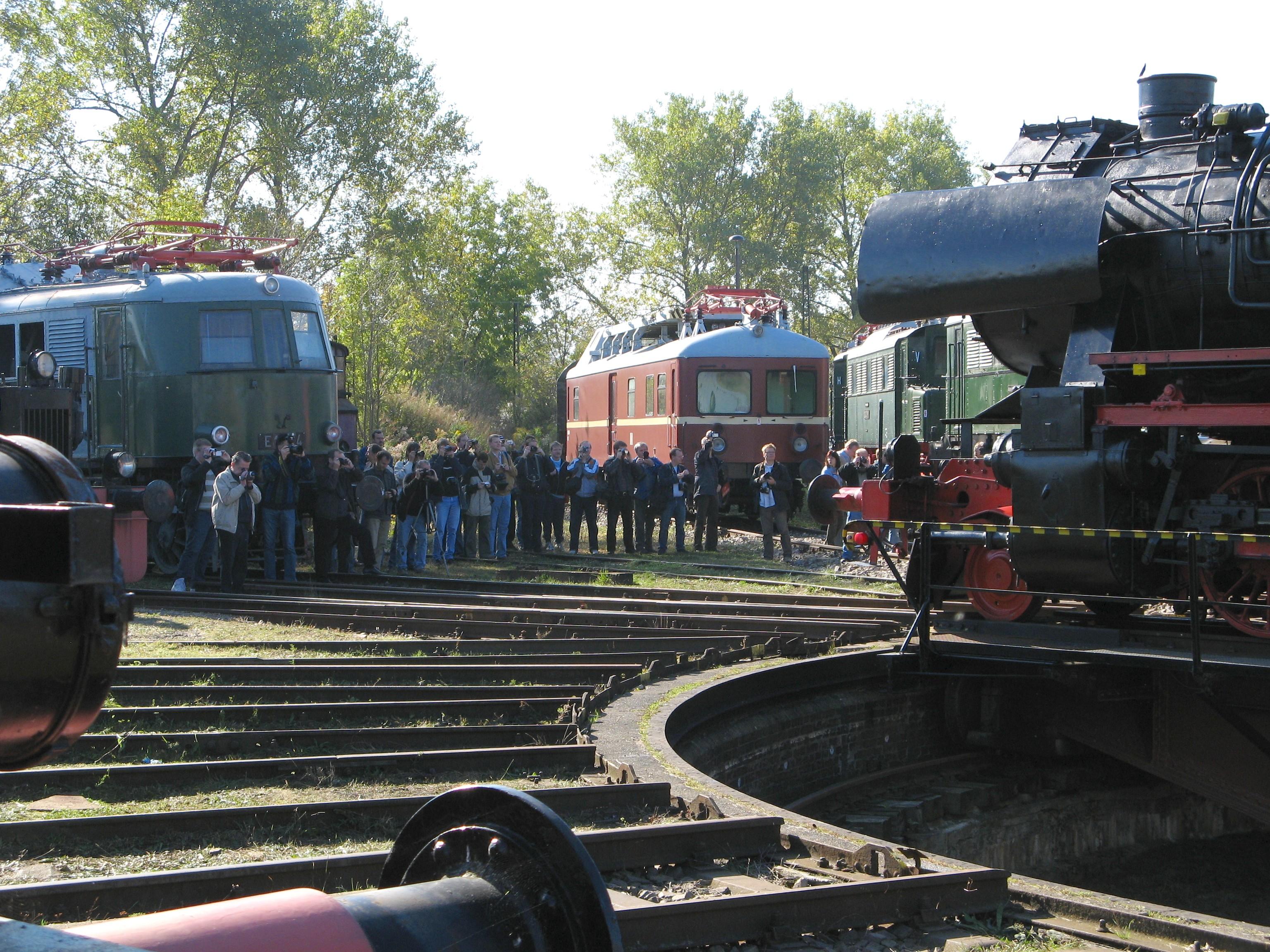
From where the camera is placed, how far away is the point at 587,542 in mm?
21984

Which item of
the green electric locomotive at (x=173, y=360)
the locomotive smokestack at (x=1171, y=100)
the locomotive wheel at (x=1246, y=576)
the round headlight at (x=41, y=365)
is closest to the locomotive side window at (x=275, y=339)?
the green electric locomotive at (x=173, y=360)

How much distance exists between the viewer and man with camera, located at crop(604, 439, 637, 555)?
18891 mm

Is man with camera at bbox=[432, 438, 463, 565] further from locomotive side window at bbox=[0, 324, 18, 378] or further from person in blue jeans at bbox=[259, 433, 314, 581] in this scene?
locomotive side window at bbox=[0, 324, 18, 378]

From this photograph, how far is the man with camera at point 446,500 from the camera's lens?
56.1ft

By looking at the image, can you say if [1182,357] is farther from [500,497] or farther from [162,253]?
[162,253]

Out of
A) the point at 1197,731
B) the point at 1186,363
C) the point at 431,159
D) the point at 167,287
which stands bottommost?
the point at 1197,731

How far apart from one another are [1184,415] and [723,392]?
52.6ft

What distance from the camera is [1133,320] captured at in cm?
887

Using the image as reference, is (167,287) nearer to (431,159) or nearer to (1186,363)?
(1186,363)

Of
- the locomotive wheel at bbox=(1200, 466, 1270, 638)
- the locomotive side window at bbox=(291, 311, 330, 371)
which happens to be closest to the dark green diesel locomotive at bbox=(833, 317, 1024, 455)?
the locomotive wheel at bbox=(1200, 466, 1270, 638)

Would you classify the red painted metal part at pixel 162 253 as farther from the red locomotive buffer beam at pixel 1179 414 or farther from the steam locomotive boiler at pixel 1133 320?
the red locomotive buffer beam at pixel 1179 414

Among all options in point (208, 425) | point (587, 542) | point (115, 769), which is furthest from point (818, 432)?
point (115, 769)

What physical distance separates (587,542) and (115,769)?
15.8 metres

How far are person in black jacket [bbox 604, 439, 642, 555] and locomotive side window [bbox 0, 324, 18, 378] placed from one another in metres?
8.21
